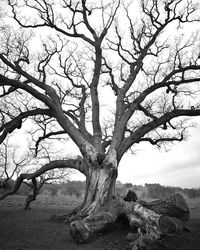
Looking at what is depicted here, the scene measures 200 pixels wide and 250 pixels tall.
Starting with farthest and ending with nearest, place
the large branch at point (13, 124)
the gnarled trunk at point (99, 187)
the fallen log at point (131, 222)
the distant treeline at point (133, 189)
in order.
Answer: the distant treeline at point (133, 189) < the large branch at point (13, 124) < the gnarled trunk at point (99, 187) < the fallen log at point (131, 222)

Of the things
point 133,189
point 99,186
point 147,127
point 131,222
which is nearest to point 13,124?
point 99,186

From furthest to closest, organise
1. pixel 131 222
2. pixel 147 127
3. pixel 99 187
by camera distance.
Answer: pixel 147 127, pixel 99 187, pixel 131 222

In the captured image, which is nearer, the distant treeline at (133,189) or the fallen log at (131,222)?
the fallen log at (131,222)

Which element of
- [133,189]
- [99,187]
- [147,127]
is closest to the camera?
[99,187]

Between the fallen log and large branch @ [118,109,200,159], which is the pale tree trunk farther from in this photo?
large branch @ [118,109,200,159]

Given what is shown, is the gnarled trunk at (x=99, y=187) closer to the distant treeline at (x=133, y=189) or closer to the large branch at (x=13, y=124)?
the large branch at (x=13, y=124)

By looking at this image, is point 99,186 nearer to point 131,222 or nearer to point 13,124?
point 131,222

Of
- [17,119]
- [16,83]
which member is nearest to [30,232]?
[17,119]

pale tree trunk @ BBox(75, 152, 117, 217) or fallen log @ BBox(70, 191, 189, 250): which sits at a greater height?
pale tree trunk @ BBox(75, 152, 117, 217)

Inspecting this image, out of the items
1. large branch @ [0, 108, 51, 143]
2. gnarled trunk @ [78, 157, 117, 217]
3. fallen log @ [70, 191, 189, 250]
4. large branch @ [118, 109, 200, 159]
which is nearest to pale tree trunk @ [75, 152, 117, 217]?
gnarled trunk @ [78, 157, 117, 217]

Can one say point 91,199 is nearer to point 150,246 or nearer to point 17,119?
point 150,246

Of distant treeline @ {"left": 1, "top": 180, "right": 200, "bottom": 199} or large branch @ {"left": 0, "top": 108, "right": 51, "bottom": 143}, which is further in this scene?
distant treeline @ {"left": 1, "top": 180, "right": 200, "bottom": 199}

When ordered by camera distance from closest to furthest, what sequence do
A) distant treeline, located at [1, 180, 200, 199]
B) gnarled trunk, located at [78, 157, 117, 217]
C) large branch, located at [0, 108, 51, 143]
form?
gnarled trunk, located at [78, 157, 117, 217] < large branch, located at [0, 108, 51, 143] < distant treeline, located at [1, 180, 200, 199]

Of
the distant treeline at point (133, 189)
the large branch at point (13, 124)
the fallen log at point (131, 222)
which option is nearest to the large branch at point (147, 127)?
the fallen log at point (131, 222)
